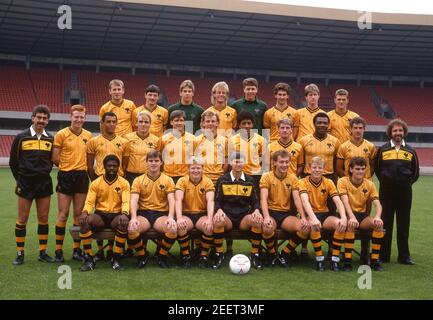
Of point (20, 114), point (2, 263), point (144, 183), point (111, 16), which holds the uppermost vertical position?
point (111, 16)

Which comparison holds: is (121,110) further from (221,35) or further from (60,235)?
(221,35)

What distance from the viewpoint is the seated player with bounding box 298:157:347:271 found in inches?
203

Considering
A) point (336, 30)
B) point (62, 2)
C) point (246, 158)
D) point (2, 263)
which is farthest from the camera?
point (336, 30)

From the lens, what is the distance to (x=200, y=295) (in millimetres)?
4152

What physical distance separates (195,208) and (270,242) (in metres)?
0.92

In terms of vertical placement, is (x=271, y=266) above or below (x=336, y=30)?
below

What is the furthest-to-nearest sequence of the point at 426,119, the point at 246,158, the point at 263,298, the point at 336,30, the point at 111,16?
the point at 426,119 → the point at 336,30 → the point at 111,16 → the point at 246,158 → the point at 263,298

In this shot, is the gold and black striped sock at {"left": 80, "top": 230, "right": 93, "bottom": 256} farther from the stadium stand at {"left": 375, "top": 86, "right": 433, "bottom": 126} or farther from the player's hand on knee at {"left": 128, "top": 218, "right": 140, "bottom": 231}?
the stadium stand at {"left": 375, "top": 86, "right": 433, "bottom": 126}

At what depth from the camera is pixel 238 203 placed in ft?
17.8

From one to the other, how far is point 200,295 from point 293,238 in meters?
1.58

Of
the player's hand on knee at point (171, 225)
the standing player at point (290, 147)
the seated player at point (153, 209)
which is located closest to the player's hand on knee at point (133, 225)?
the seated player at point (153, 209)

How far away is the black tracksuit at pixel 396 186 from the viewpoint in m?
5.66

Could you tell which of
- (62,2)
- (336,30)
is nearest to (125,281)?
(62,2)

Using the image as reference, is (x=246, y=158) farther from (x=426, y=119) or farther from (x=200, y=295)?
(x=426, y=119)
